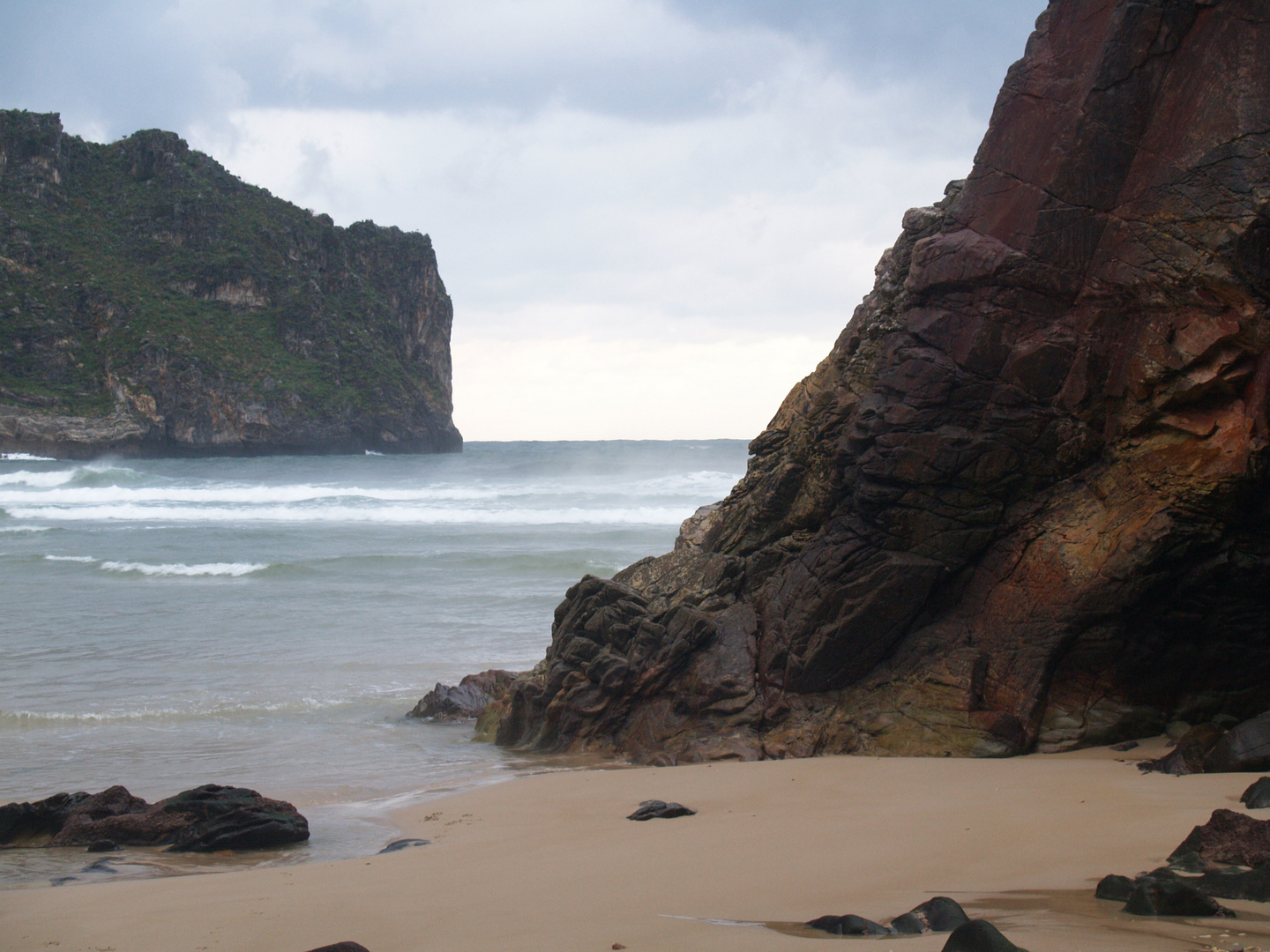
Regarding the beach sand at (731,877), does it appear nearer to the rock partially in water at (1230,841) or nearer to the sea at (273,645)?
the rock partially in water at (1230,841)

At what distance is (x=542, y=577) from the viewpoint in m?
19.3

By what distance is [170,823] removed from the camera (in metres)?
5.89

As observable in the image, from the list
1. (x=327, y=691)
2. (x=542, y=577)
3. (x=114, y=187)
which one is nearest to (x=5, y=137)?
(x=114, y=187)

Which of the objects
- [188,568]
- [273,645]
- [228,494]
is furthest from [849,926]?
[228,494]

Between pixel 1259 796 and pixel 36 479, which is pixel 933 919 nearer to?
pixel 1259 796

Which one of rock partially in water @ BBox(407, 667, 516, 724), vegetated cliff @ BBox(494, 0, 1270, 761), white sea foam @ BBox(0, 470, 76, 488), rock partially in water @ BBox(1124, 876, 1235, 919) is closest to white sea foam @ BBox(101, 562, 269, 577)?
rock partially in water @ BBox(407, 667, 516, 724)

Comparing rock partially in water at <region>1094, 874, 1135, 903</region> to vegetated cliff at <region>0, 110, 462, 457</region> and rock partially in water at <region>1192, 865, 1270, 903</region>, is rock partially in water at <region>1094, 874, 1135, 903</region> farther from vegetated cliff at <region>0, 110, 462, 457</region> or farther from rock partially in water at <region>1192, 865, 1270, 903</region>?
vegetated cliff at <region>0, 110, 462, 457</region>

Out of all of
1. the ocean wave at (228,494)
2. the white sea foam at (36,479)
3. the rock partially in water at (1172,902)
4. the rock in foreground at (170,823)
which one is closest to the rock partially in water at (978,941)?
the rock partially in water at (1172,902)

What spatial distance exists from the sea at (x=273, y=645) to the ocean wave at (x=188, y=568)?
0.07 metres

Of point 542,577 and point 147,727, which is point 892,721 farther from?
point 542,577

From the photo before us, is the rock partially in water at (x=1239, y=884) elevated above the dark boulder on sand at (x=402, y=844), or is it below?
above

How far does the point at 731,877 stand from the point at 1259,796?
7.94 ft

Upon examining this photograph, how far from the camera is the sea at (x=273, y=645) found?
7.43m

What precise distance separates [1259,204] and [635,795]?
210 inches
